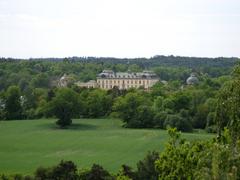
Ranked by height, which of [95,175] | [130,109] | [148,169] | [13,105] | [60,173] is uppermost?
[148,169]

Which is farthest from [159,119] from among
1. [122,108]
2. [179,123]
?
[122,108]

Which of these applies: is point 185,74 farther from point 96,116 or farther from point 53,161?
point 53,161

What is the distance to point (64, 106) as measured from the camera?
71.3 m

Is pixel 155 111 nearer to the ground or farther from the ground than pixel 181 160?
nearer to the ground

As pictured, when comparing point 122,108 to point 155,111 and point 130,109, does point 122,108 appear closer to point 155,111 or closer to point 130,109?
point 130,109

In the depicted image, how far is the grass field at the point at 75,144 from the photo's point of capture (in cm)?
4628

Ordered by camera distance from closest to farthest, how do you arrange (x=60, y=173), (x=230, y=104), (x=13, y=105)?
1. (x=230, y=104)
2. (x=60, y=173)
3. (x=13, y=105)

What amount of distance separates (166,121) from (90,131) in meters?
10.5

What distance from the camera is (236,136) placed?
10242 millimetres

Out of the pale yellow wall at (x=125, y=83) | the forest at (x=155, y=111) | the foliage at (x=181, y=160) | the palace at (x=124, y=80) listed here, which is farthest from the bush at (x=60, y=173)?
the pale yellow wall at (x=125, y=83)

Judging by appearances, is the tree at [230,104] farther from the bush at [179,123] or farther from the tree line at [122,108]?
the bush at [179,123]

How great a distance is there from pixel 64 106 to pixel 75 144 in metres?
16.0

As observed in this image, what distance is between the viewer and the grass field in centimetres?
4628

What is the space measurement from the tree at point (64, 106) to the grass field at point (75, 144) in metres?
1.45
